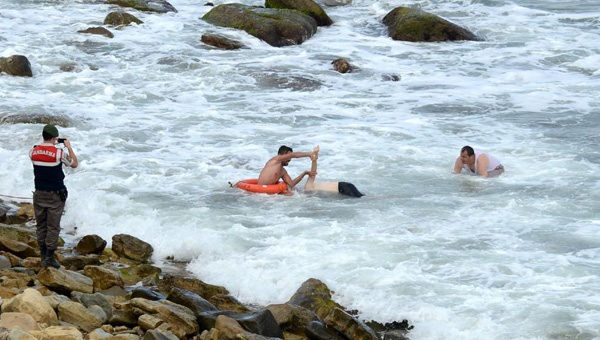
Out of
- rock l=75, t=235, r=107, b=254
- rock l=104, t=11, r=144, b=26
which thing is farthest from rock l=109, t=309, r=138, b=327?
rock l=104, t=11, r=144, b=26

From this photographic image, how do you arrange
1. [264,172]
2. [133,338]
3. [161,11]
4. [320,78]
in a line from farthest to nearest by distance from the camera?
[161,11]
[320,78]
[264,172]
[133,338]

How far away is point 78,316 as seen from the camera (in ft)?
28.9

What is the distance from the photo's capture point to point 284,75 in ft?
75.3

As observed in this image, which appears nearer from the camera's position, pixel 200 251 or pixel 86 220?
pixel 200 251

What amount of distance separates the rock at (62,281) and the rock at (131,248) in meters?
1.92

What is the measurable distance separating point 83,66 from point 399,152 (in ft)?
32.1

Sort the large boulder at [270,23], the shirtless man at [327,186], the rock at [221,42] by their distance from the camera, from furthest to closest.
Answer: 1. the large boulder at [270,23]
2. the rock at [221,42]
3. the shirtless man at [327,186]

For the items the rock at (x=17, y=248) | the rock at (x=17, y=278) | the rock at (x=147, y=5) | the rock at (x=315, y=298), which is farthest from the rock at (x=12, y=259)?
the rock at (x=147, y=5)

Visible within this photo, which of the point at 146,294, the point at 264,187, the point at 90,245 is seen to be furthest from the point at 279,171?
the point at 146,294

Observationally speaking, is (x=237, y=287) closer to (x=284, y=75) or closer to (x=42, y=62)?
(x=284, y=75)

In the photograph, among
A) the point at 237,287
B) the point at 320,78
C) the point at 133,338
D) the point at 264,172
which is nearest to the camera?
the point at 133,338

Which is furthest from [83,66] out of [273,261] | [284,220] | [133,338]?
[133,338]

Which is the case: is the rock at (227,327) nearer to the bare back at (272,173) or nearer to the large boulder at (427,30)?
the bare back at (272,173)

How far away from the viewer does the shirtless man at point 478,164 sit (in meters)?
15.5
